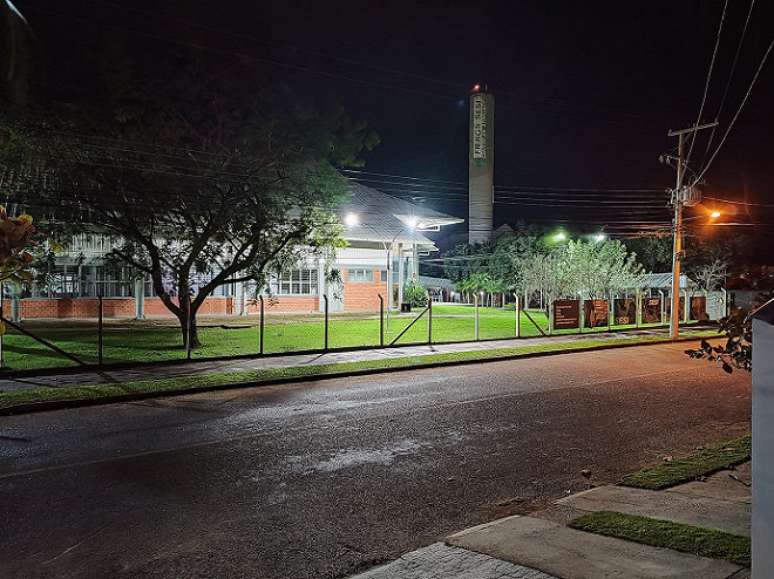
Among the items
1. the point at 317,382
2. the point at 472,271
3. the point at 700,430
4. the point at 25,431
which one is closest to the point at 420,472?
the point at 700,430

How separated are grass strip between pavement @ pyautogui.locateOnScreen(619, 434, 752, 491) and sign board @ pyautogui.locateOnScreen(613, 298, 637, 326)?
2349 cm

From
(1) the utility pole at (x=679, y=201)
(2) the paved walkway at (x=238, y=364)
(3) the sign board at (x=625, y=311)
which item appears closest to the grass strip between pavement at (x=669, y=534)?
(2) the paved walkway at (x=238, y=364)

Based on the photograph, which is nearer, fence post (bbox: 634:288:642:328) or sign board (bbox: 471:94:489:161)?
fence post (bbox: 634:288:642:328)

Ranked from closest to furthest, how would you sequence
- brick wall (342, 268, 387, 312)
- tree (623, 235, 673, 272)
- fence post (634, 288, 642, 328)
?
fence post (634, 288, 642, 328)
brick wall (342, 268, 387, 312)
tree (623, 235, 673, 272)

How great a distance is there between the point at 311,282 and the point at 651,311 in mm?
17961

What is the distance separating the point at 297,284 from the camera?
3619 cm

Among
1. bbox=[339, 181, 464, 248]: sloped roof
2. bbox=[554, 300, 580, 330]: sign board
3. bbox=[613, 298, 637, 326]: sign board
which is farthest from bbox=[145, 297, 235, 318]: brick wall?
bbox=[613, 298, 637, 326]: sign board

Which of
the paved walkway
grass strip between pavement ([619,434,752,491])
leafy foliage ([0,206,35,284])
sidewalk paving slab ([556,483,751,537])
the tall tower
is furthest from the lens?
the tall tower

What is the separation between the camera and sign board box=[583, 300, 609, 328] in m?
28.8

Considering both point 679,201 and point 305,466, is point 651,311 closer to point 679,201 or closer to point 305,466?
point 679,201

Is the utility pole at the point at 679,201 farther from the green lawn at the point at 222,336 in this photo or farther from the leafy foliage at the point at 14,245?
the leafy foliage at the point at 14,245

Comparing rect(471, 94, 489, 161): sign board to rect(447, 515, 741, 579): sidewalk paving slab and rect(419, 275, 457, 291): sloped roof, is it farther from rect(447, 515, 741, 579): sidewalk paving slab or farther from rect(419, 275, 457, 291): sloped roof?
rect(447, 515, 741, 579): sidewalk paving slab

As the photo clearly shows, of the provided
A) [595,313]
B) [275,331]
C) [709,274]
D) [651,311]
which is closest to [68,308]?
[275,331]

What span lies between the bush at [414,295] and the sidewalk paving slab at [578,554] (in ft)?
108
